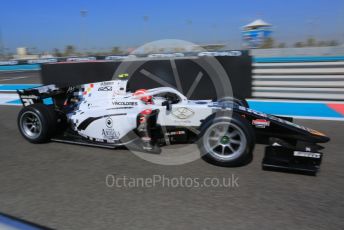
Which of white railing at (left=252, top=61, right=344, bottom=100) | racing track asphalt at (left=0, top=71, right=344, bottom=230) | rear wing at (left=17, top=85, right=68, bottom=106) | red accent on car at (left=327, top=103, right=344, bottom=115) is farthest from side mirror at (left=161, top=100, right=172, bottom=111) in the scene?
white railing at (left=252, top=61, right=344, bottom=100)

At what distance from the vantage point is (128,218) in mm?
2854

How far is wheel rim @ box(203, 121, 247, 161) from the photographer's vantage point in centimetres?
392

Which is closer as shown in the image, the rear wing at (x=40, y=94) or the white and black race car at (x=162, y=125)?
the white and black race car at (x=162, y=125)

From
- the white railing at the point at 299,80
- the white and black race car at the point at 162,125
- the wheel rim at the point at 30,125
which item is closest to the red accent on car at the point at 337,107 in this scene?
the white railing at the point at 299,80

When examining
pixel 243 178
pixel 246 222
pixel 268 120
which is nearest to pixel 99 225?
pixel 246 222

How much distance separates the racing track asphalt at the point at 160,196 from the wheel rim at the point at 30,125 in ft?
2.20

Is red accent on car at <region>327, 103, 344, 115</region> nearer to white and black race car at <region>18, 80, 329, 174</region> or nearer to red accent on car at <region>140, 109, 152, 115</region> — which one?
white and black race car at <region>18, 80, 329, 174</region>

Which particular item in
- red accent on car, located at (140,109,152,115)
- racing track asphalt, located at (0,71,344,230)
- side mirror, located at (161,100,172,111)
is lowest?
racing track asphalt, located at (0,71,344,230)

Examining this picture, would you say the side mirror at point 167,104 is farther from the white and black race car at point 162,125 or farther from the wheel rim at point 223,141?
the wheel rim at point 223,141

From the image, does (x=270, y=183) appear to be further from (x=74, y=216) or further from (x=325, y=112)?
(x=325, y=112)

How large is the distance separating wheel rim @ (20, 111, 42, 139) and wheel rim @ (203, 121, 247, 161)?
8.99 ft

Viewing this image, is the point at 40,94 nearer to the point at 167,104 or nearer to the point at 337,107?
the point at 167,104

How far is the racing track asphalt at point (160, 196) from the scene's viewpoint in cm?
278

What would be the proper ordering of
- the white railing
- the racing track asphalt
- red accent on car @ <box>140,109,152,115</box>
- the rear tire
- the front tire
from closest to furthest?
the racing track asphalt
the front tire
red accent on car @ <box>140,109,152,115</box>
the rear tire
the white railing
